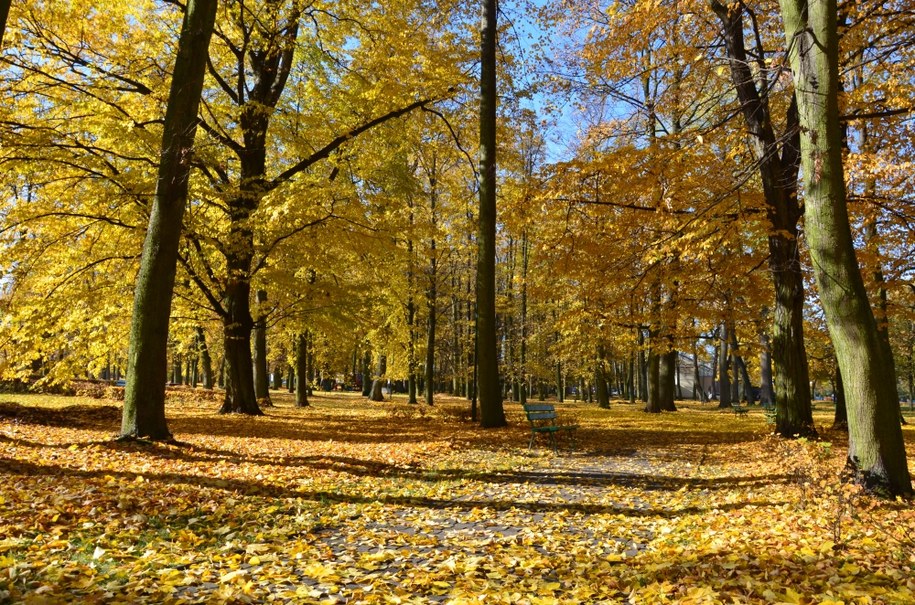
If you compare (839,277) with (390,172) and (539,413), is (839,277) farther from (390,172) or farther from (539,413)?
(390,172)

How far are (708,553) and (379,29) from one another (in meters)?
13.1

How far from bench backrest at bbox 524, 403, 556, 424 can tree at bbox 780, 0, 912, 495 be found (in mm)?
5077

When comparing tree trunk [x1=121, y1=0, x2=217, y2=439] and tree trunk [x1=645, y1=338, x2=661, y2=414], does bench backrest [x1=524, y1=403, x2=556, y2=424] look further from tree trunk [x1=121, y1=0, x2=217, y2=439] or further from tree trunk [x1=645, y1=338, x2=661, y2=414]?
tree trunk [x1=645, y1=338, x2=661, y2=414]

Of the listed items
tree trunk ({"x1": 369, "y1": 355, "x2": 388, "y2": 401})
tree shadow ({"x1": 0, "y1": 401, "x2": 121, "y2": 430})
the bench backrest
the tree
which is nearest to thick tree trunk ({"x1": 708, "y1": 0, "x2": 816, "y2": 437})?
the bench backrest

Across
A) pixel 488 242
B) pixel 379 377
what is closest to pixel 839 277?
pixel 488 242

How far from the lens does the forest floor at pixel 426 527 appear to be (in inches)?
133

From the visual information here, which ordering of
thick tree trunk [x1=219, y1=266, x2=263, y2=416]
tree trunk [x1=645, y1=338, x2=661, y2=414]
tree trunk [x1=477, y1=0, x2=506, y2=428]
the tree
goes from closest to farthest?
the tree < tree trunk [x1=477, y1=0, x2=506, y2=428] < thick tree trunk [x1=219, y1=266, x2=263, y2=416] < tree trunk [x1=645, y1=338, x2=661, y2=414]

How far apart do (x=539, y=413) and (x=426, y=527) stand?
5.51 metres

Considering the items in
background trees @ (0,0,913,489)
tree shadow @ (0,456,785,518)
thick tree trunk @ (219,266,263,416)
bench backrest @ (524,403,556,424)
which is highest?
background trees @ (0,0,913,489)

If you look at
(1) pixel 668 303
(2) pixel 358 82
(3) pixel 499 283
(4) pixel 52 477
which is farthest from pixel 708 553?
(3) pixel 499 283

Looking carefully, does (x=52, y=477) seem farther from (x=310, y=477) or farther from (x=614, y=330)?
(x=614, y=330)

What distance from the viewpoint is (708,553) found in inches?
156

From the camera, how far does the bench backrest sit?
10.1 metres

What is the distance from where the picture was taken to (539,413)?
1020 centimetres
